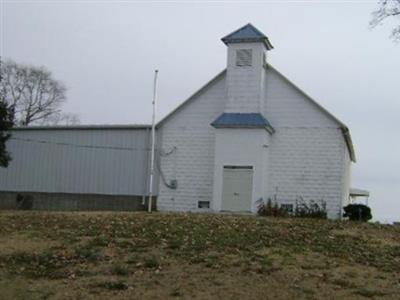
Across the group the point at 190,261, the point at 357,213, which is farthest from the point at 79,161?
the point at 190,261

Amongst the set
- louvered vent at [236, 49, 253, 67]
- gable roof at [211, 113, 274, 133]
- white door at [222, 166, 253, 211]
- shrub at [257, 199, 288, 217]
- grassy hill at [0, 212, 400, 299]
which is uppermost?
louvered vent at [236, 49, 253, 67]

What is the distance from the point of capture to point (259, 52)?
115ft

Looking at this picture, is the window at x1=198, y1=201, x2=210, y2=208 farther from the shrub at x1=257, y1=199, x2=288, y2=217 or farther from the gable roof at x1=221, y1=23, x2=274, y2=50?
the gable roof at x1=221, y1=23, x2=274, y2=50

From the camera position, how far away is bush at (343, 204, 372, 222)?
33.1 m

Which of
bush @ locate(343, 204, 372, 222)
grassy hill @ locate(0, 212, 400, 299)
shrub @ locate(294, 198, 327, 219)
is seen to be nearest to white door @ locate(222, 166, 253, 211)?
shrub @ locate(294, 198, 327, 219)

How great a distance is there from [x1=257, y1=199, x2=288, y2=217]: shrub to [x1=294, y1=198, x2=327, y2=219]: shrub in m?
0.70

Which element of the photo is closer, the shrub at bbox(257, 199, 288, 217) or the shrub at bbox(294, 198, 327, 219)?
the shrub at bbox(257, 199, 288, 217)

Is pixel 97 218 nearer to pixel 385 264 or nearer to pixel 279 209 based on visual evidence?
pixel 385 264

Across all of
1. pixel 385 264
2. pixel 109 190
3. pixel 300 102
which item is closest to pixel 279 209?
pixel 300 102

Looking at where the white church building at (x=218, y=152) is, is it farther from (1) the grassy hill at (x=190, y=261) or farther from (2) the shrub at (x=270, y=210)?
(1) the grassy hill at (x=190, y=261)

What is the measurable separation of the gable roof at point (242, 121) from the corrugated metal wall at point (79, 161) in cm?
493

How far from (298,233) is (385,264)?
4147 mm

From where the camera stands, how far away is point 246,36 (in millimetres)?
35094

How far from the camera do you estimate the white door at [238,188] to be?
111 ft
